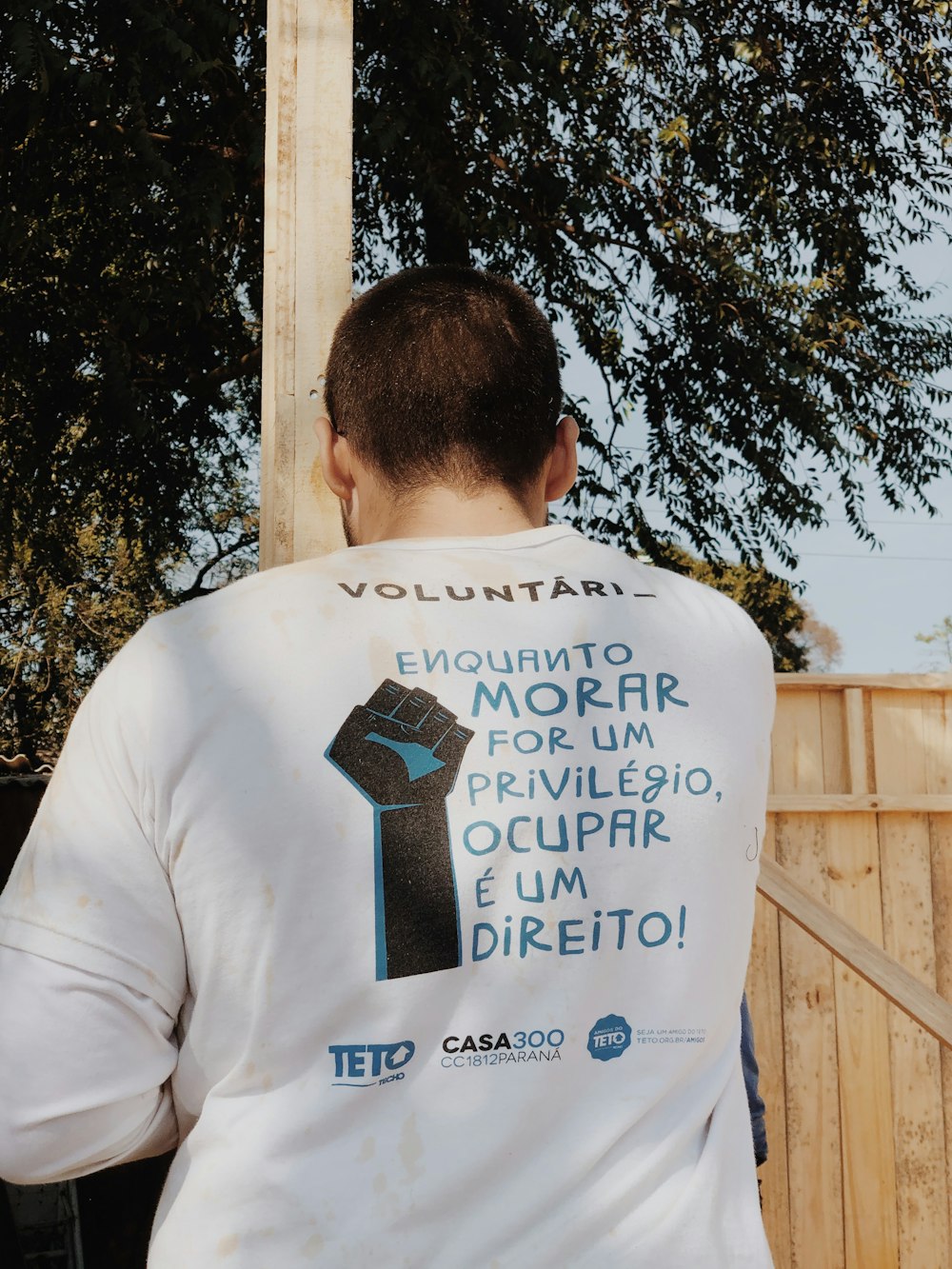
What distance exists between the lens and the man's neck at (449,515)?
105cm

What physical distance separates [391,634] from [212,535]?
899 cm

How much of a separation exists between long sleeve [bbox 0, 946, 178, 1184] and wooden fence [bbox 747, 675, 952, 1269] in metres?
3.55

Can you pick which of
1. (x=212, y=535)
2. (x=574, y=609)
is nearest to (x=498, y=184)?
(x=212, y=535)

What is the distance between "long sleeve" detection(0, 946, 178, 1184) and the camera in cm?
87

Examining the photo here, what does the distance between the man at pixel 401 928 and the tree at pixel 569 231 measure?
163 inches

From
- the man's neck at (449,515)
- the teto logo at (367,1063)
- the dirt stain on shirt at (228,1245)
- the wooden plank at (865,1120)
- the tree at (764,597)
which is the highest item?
the tree at (764,597)

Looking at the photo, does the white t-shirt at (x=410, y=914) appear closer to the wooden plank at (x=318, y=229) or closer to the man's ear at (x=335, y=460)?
the man's ear at (x=335, y=460)

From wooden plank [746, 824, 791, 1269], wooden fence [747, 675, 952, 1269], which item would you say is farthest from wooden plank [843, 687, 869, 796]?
wooden plank [746, 824, 791, 1269]

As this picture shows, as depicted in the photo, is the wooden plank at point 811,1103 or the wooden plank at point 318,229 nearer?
the wooden plank at point 318,229

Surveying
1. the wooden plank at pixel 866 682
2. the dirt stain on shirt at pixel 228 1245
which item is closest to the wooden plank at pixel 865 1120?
the wooden plank at pixel 866 682

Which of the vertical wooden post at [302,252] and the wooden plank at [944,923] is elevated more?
the vertical wooden post at [302,252]

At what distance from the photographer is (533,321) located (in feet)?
3.76

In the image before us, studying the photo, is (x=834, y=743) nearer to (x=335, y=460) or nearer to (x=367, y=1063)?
(x=335, y=460)

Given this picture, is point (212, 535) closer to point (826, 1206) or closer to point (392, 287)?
point (826, 1206)
